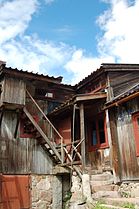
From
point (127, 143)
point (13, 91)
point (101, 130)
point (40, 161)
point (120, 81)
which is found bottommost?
point (40, 161)

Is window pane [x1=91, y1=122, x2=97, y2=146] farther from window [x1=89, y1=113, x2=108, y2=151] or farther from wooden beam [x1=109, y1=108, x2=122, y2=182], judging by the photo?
wooden beam [x1=109, y1=108, x2=122, y2=182]

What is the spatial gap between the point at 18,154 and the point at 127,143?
17.7ft

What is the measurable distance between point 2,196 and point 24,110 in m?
4.10

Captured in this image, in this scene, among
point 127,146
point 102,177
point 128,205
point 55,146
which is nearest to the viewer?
point 128,205

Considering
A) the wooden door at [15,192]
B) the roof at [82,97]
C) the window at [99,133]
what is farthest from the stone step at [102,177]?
the wooden door at [15,192]

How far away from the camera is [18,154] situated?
527 inches

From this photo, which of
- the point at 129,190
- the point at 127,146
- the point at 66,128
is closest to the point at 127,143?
the point at 127,146

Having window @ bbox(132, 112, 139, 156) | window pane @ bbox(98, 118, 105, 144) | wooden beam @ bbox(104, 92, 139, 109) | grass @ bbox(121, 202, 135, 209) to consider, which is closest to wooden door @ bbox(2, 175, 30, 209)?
window pane @ bbox(98, 118, 105, 144)

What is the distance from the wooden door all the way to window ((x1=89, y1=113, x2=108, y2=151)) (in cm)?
375

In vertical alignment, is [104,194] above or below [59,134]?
below

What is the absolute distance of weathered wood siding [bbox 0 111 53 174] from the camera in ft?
42.7

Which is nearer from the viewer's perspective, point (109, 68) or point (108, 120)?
point (108, 120)

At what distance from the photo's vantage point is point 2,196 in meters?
12.4

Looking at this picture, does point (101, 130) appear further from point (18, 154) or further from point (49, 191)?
point (18, 154)
